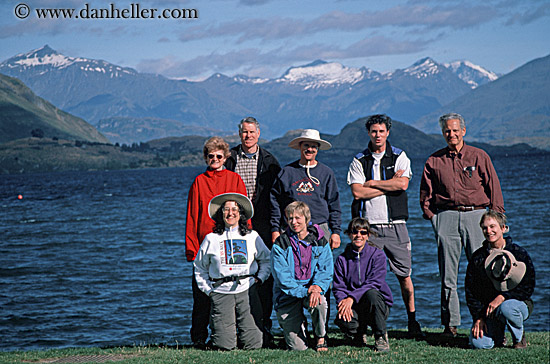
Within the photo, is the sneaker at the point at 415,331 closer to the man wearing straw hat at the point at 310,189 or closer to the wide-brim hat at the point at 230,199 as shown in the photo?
the man wearing straw hat at the point at 310,189

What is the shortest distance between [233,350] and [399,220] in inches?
119

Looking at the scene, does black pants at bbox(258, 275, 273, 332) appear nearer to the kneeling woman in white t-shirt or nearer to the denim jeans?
the kneeling woman in white t-shirt

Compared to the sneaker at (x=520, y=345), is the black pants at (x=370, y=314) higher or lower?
higher

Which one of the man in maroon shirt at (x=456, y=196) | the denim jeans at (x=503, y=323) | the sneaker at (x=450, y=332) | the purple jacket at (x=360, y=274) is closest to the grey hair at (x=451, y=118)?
the man in maroon shirt at (x=456, y=196)

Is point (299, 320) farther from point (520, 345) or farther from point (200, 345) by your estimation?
point (520, 345)

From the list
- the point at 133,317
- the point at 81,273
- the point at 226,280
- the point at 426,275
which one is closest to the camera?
the point at 226,280

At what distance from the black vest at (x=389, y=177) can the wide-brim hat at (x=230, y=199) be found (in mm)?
1511

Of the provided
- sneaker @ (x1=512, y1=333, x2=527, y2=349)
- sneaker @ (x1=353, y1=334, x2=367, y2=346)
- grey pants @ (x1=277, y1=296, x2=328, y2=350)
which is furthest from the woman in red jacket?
sneaker @ (x1=512, y1=333, x2=527, y2=349)

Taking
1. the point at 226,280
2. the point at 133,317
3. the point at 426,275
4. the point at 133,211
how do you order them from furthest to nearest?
the point at 133,211 < the point at 426,275 < the point at 133,317 < the point at 226,280

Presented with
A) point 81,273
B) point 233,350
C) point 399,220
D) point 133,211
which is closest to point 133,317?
point 81,273

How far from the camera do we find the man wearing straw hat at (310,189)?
845cm

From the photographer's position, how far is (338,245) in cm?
830

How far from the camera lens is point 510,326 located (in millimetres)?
7664

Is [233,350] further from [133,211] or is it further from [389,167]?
[133,211]
